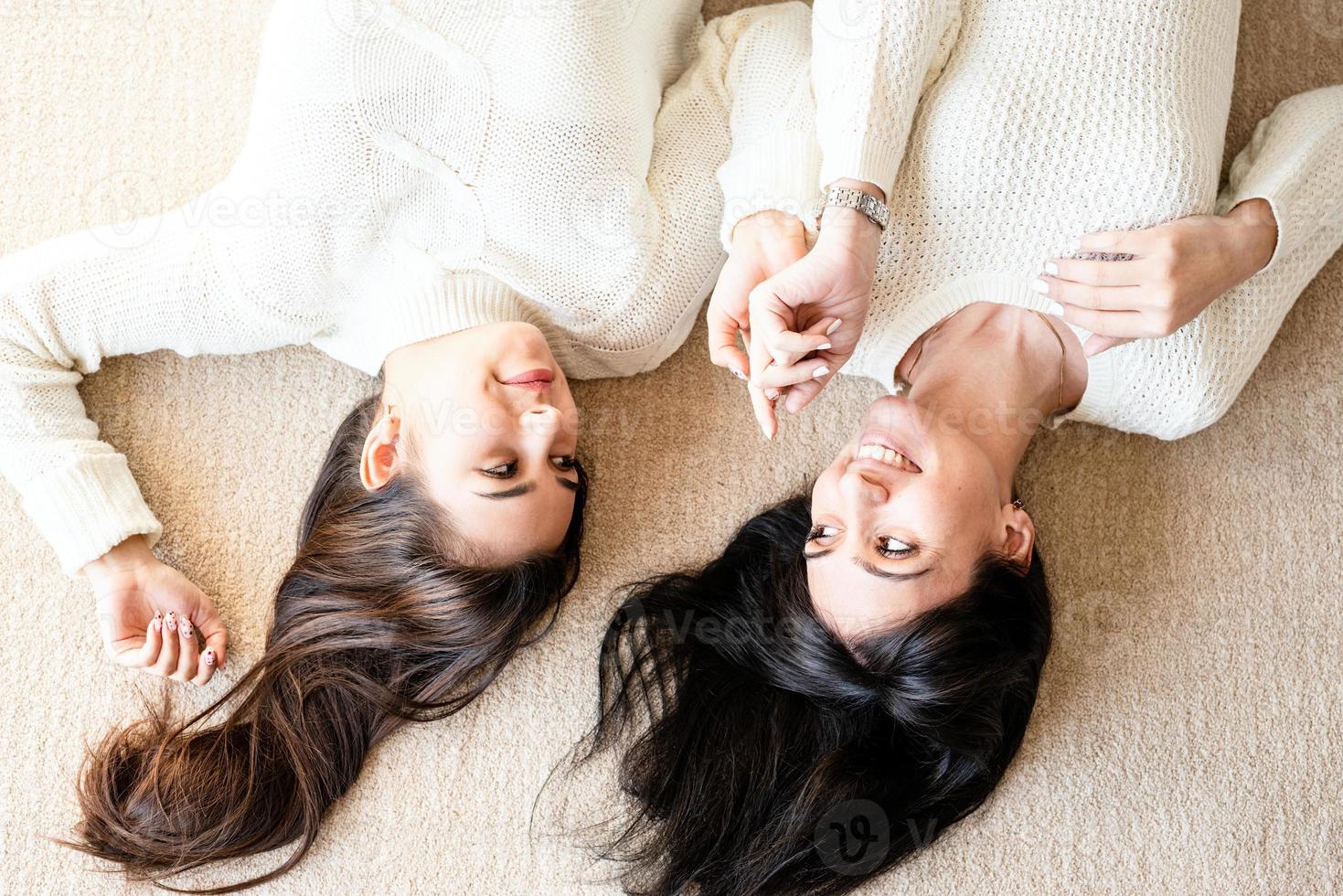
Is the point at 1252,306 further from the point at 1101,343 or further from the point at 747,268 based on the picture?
the point at 747,268

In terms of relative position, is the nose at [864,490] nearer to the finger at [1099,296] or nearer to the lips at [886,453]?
the lips at [886,453]

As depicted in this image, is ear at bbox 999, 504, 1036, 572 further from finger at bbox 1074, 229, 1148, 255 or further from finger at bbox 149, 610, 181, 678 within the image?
finger at bbox 149, 610, 181, 678

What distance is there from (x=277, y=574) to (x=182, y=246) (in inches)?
20.8

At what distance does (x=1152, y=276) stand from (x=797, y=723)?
0.76 m

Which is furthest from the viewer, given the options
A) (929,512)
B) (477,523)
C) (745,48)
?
(745,48)

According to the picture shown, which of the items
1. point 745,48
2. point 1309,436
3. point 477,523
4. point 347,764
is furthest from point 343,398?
point 1309,436

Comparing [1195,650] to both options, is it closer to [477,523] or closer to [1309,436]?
[1309,436]

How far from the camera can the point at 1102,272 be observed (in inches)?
46.8

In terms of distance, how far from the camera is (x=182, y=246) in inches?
51.6

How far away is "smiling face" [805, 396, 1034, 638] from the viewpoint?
45.2 inches

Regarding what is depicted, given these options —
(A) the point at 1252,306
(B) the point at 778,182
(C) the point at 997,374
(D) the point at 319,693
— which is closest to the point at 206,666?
(D) the point at 319,693

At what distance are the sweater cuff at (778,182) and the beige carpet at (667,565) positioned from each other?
321mm

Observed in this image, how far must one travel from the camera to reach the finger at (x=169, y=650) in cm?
141

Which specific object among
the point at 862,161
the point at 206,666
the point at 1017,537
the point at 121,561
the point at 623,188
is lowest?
the point at 206,666
